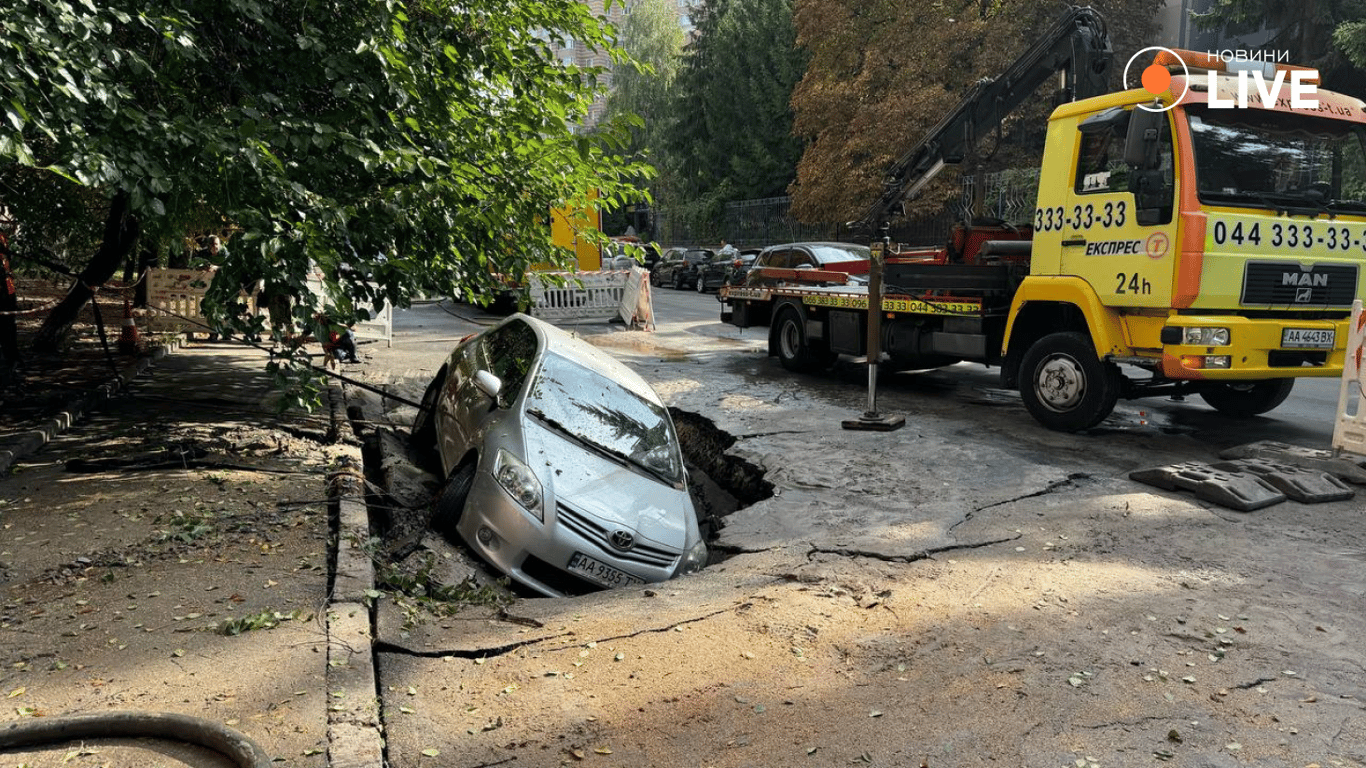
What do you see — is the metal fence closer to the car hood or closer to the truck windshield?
the truck windshield

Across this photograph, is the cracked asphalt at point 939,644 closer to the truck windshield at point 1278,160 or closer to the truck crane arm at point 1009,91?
the truck windshield at point 1278,160

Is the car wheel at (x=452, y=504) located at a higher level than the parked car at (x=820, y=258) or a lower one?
lower

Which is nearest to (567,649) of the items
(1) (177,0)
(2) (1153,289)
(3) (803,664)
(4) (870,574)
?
(3) (803,664)

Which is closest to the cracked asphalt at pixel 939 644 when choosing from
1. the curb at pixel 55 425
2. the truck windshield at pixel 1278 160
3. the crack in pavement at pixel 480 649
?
the crack in pavement at pixel 480 649

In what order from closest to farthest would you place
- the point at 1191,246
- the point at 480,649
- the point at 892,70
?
the point at 480,649, the point at 1191,246, the point at 892,70

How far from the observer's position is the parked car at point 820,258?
1697cm

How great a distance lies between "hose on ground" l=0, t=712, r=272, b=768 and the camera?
3.29 m

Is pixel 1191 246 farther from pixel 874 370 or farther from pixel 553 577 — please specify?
pixel 553 577

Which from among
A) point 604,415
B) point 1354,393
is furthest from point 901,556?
point 1354,393

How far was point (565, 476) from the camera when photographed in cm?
586

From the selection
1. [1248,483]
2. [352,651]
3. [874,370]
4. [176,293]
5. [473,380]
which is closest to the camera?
[352,651]

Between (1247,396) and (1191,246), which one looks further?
(1247,396)

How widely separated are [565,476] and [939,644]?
251 centimetres

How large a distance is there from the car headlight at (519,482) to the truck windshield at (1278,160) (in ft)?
19.6
